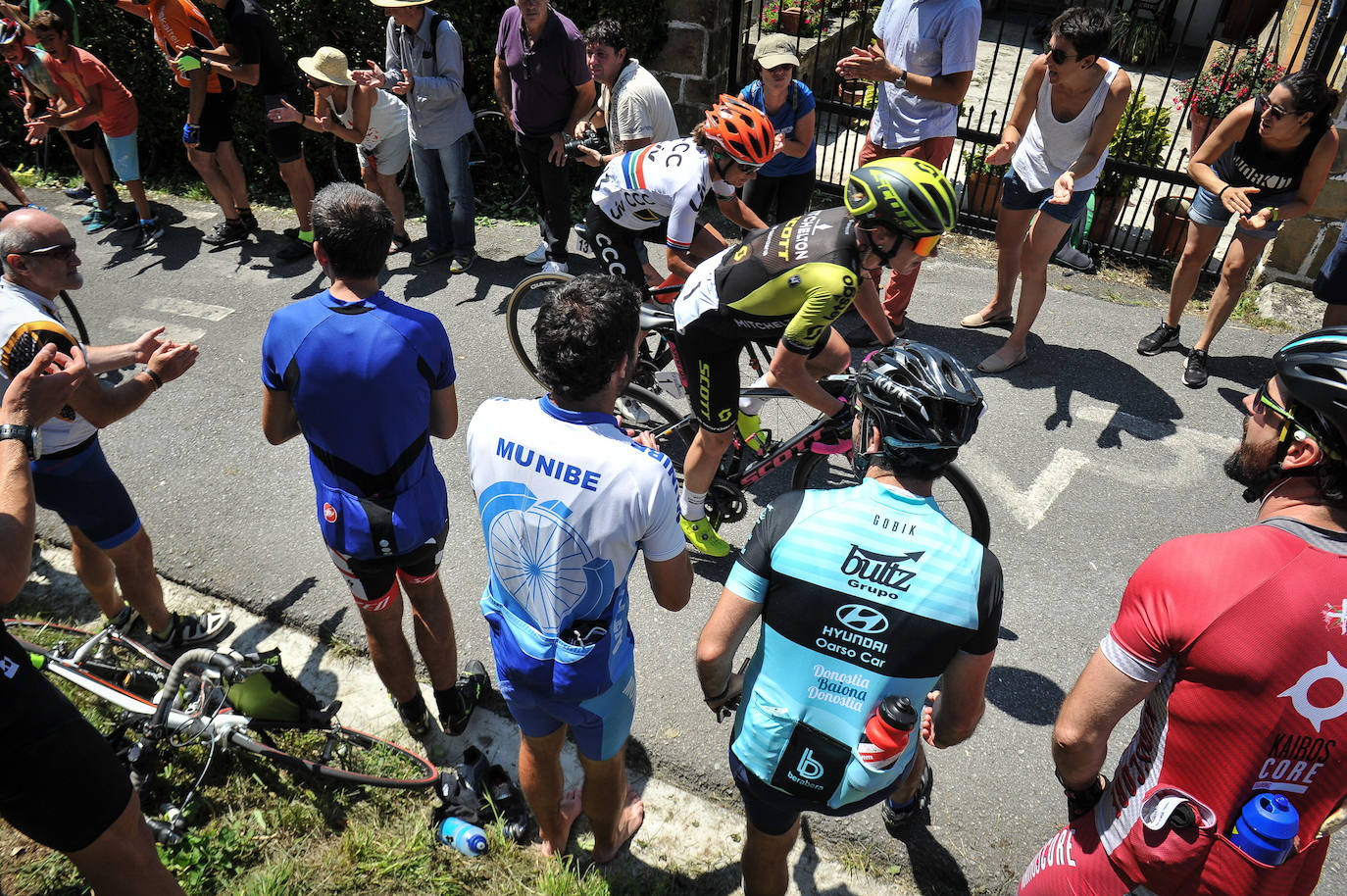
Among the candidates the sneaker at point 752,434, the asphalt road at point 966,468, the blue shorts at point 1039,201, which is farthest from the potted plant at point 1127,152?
the sneaker at point 752,434

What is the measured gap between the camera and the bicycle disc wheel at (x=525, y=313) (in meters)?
5.15

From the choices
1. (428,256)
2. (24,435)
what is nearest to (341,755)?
(24,435)

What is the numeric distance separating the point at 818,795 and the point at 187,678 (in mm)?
2471

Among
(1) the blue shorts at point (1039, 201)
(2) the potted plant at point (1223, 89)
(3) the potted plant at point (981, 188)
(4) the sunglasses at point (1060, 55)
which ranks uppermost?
(4) the sunglasses at point (1060, 55)

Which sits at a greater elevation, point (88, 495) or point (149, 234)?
point (88, 495)

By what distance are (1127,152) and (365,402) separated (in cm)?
672

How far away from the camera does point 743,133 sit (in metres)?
4.02

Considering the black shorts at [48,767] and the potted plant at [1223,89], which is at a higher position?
the potted plant at [1223,89]

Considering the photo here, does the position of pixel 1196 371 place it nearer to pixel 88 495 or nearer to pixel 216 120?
pixel 88 495

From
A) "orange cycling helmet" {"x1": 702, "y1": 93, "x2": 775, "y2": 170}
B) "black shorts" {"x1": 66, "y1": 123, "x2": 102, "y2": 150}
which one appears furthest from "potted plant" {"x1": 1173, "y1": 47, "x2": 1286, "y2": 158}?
"black shorts" {"x1": 66, "y1": 123, "x2": 102, "y2": 150}

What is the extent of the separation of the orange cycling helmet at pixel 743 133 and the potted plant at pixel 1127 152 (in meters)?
4.04

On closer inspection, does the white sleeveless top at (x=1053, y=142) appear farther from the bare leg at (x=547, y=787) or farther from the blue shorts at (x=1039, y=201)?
the bare leg at (x=547, y=787)

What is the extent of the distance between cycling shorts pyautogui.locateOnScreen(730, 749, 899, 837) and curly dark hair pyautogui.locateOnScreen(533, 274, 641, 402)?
110cm

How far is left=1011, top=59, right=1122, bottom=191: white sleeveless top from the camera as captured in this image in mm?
5020
